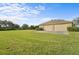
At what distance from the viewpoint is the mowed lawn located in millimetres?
2869

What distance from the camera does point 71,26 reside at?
9.45 ft

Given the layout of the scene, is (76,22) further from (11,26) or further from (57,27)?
(11,26)

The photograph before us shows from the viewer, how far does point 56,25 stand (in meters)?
2.91

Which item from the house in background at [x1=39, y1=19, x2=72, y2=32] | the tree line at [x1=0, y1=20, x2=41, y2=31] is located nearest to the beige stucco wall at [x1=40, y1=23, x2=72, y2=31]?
the house in background at [x1=39, y1=19, x2=72, y2=32]

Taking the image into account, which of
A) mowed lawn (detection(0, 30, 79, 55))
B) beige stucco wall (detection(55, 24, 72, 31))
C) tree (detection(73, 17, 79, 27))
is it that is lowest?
mowed lawn (detection(0, 30, 79, 55))

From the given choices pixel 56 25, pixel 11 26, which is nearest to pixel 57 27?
pixel 56 25

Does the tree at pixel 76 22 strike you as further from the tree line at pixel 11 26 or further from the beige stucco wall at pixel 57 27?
the tree line at pixel 11 26

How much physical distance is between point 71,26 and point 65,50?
0.25m

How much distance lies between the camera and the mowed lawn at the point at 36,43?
2.87 metres

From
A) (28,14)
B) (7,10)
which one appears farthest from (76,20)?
(7,10)

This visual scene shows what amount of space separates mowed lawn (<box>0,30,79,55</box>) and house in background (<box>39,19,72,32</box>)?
56 mm

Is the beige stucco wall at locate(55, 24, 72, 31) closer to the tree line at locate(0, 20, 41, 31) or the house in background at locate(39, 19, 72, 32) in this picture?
the house in background at locate(39, 19, 72, 32)
